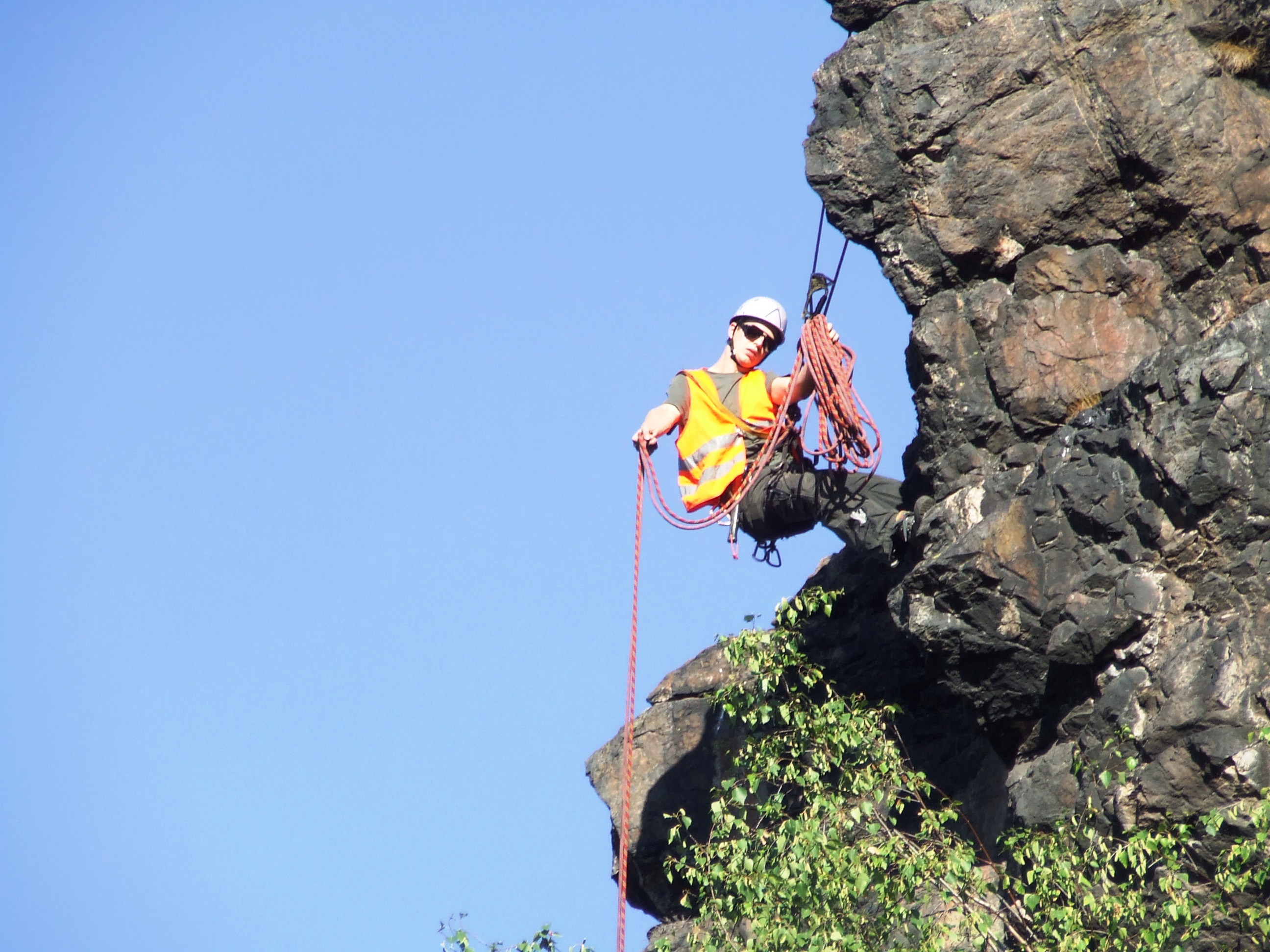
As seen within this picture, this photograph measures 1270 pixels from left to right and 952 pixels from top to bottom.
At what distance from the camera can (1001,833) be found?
924 cm

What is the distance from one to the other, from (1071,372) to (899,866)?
3152 millimetres

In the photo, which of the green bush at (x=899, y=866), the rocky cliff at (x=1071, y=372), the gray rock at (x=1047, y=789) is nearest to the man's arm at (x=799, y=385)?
the rocky cliff at (x=1071, y=372)

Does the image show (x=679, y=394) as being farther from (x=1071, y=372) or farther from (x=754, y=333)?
(x=1071, y=372)

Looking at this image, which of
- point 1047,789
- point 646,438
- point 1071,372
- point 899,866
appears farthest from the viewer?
point 646,438

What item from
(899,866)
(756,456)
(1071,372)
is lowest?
(899,866)

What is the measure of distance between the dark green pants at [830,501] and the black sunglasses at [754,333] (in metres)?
0.93

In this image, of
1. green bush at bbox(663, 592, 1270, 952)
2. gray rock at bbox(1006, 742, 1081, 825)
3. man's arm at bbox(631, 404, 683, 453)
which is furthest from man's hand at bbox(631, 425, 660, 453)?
gray rock at bbox(1006, 742, 1081, 825)

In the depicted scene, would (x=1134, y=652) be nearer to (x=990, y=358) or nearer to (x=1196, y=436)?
(x=1196, y=436)

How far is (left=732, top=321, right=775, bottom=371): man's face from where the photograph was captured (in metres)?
11.7

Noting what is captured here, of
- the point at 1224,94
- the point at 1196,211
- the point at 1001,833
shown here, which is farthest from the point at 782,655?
the point at 1224,94

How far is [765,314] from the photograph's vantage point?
11.7 meters

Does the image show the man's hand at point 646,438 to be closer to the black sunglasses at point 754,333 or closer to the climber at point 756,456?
the climber at point 756,456

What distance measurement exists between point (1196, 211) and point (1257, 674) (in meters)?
3.08

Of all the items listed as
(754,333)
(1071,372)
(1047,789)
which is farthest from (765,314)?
(1047,789)
